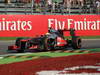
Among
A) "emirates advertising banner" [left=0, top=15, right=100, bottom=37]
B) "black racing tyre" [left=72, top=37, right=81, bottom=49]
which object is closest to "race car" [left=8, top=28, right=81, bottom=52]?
"black racing tyre" [left=72, top=37, right=81, bottom=49]

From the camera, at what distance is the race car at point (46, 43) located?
15.3m

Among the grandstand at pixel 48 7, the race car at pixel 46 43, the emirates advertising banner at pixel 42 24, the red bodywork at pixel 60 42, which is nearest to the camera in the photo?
the race car at pixel 46 43

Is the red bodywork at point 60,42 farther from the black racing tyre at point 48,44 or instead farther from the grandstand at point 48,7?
the grandstand at point 48,7

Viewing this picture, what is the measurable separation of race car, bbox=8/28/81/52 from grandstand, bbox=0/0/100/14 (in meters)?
9.14

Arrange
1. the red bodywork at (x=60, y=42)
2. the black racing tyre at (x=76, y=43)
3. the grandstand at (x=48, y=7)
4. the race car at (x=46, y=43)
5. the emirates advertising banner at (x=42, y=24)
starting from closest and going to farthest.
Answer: the race car at (x=46, y=43)
the red bodywork at (x=60, y=42)
the black racing tyre at (x=76, y=43)
the emirates advertising banner at (x=42, y=24)
the grandstand at (x=48, y=7)

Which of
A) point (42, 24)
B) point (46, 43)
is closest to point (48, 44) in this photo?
point (46, 43)

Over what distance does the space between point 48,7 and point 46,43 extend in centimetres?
1124

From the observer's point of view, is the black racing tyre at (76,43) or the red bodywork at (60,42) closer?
the red bodywork at (60,42)

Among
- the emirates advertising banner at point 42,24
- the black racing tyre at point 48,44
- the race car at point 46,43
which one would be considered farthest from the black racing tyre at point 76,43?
the emirates advertising banner at point 42,24

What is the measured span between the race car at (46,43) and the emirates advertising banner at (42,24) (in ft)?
26.9

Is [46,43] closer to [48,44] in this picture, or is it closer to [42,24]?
[48,44]

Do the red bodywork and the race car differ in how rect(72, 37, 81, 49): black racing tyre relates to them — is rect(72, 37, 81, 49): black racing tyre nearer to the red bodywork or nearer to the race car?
the race car

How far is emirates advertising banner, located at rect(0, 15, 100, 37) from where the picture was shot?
24.4 meters

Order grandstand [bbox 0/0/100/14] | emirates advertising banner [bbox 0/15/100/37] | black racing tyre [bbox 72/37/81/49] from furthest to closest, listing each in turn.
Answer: grandstand [bbox 0/0/100/14] → emirates advertising banner [bbox 0/15/100/37] → black racing tyre [bbox 72/37/81/49]
